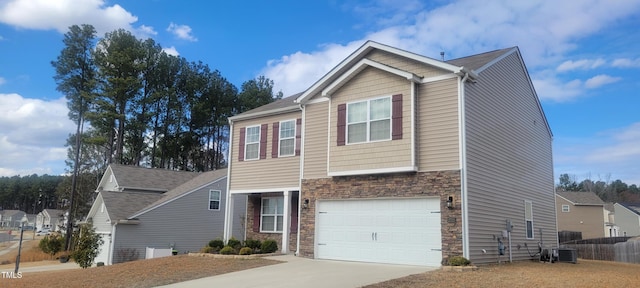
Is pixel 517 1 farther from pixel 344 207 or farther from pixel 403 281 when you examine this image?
pixel 403 281

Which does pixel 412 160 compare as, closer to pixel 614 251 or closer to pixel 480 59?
pixel 480 59

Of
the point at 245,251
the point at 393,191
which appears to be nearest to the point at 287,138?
the point at 245,251

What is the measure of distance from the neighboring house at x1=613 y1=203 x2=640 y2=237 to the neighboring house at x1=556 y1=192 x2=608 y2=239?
9.22m

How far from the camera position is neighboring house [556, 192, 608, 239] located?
47906 mm

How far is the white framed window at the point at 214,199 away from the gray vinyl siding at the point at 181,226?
0.74 ft

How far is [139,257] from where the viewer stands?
2739cm

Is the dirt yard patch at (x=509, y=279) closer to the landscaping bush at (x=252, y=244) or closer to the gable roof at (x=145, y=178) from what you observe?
the landscaping bush at (x=252, y=244)

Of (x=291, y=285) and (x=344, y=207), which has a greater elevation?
(x=344, y=207)

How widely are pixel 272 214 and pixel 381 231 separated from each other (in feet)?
23.3

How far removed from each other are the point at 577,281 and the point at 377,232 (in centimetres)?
602

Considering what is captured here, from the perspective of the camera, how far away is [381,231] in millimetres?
15258

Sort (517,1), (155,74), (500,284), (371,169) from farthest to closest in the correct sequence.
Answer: (155,74) < (517,1) < (371,169) < (500,284)

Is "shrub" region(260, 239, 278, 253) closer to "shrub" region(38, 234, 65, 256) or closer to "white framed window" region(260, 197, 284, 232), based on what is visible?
"white framed window" region(260, 197, 284, 232)

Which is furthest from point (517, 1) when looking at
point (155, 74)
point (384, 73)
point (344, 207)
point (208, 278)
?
point (155, 74)
